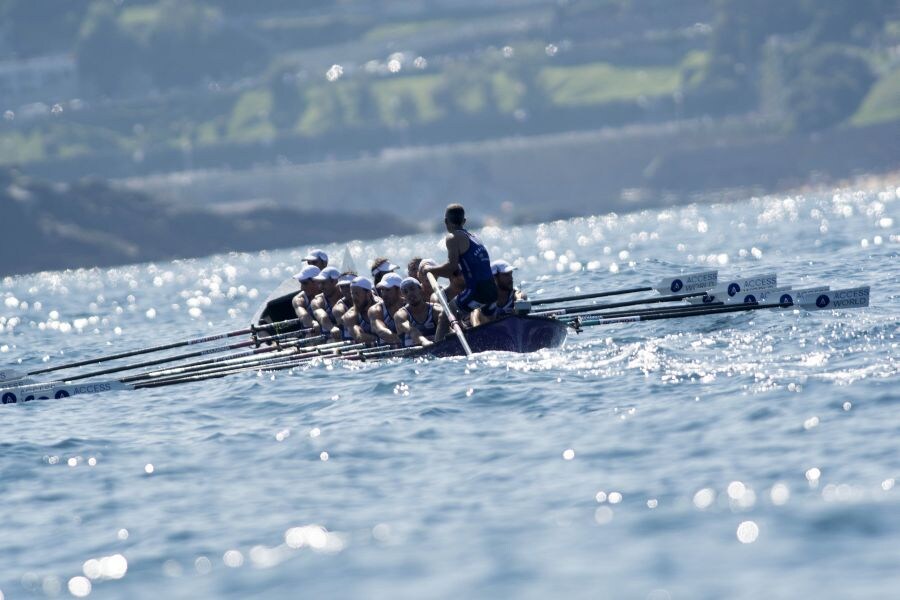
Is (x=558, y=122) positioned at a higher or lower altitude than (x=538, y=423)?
higher

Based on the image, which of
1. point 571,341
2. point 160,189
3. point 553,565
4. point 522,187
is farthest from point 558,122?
point 553,565

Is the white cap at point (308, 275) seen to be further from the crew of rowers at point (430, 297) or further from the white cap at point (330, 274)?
the crew of rowers at point (430, 297)

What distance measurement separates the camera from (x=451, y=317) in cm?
1744

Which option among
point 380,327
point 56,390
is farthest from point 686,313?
point 56,390

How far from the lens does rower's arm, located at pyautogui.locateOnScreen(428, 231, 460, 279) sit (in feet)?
58.8

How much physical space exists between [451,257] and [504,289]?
944 mm

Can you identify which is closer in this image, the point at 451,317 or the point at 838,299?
the point at 451,317

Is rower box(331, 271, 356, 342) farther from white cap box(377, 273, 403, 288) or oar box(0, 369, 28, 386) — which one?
oar box(0, 369, 28, 386)

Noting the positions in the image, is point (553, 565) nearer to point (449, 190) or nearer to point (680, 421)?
point (680, 421)

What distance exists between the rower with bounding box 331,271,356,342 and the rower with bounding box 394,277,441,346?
5.54ft

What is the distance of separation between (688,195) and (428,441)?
375ft

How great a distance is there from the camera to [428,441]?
1326 cm

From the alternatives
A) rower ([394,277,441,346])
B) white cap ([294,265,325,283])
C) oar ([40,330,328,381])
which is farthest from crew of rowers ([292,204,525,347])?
white cap ([294,265,325,283])

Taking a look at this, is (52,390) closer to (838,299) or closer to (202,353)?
(202,353)
